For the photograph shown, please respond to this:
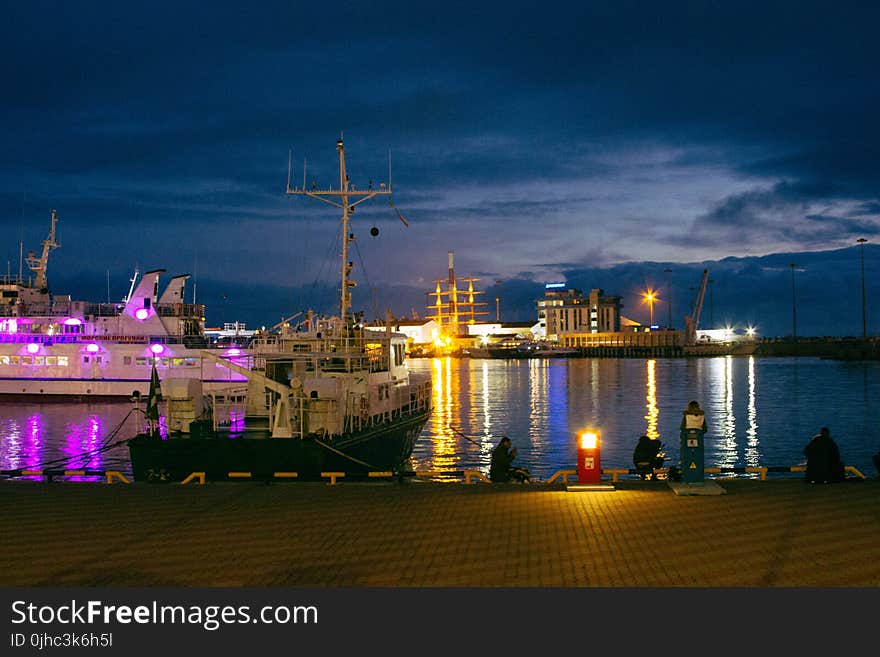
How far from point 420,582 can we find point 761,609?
366cm


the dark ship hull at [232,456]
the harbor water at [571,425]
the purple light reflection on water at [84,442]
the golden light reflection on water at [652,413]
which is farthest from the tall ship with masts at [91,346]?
the dark ship hull at [232,456]

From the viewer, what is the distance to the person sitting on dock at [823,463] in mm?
15062

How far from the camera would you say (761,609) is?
27.7 feet

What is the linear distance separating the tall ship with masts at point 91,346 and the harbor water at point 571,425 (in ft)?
6.71

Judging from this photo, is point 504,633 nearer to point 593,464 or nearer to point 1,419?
point 593,464

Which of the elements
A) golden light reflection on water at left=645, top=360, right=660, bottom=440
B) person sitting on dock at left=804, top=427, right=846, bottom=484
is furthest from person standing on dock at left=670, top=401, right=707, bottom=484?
golden light reflection on water at left=645, top=360, right=660, bottom=440

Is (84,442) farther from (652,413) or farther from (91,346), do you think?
(652,413)

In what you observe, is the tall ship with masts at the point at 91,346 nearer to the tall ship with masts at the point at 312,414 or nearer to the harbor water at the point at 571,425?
the harbor water at the point at 571,425

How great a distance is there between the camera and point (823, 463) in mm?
15055

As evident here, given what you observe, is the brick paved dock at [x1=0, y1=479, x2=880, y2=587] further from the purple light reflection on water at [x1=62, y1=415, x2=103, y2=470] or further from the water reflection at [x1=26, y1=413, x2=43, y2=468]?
the water reflection at [x1=26, y1=413, x2=43, y2=468]

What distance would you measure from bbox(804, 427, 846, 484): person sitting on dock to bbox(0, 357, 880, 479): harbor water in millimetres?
15114

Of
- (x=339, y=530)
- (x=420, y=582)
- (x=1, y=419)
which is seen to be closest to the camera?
(x=420, y=582)

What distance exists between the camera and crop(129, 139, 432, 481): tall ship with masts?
821 inches

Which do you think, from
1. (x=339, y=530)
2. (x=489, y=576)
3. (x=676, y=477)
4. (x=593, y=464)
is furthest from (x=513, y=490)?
(x=489, y=576)
